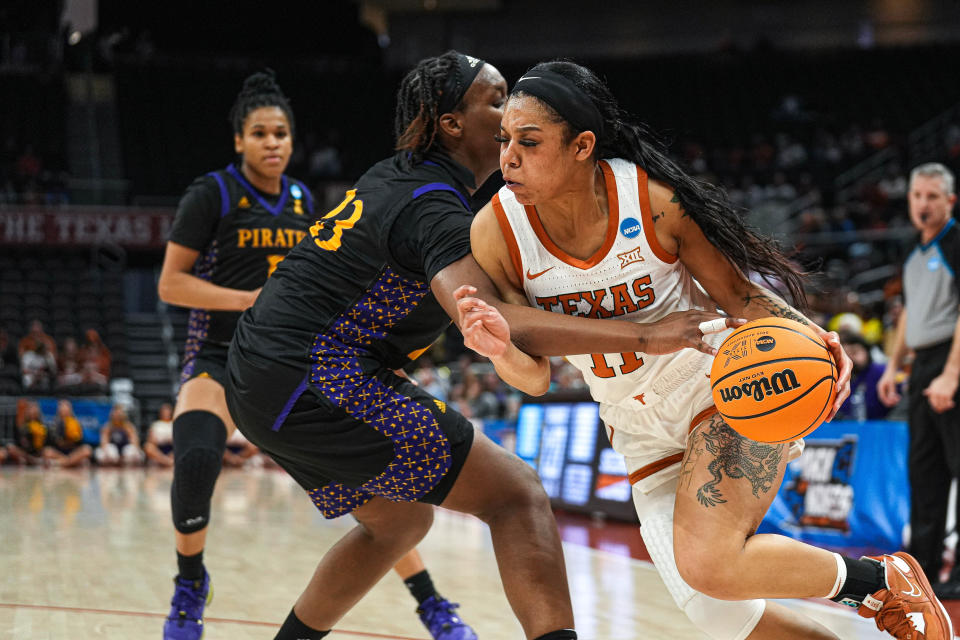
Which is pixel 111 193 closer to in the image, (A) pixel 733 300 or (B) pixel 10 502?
(B) pixel 10 502

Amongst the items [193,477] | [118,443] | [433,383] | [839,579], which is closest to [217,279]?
[193,477]

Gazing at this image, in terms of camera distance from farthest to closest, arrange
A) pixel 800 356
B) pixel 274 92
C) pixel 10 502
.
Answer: pixel 10 502, pixel 274 92, pixel 800 356

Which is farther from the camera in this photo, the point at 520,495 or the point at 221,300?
the point at 221,300

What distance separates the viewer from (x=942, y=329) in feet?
18.1

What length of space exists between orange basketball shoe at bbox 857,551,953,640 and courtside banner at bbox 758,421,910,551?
405cm

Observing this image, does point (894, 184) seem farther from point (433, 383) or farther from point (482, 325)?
point (482, 325)

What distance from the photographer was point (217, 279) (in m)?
4.39

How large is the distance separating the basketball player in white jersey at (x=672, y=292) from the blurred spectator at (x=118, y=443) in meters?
14.1

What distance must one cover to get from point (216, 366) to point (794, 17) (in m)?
23.5

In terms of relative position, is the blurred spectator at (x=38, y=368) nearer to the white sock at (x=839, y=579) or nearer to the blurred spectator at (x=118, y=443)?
the blurred spectator at (x=118, y=443)

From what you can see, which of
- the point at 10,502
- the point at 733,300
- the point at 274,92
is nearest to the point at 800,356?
the point at 733,300

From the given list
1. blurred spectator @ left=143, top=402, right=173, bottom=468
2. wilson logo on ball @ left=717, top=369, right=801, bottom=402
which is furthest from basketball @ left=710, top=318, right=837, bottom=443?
blurred spectator @ left=143, top=402, right=173, bottom=468

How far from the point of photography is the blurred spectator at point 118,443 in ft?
51.5

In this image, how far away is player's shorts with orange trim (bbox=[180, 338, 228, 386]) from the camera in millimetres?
4199
